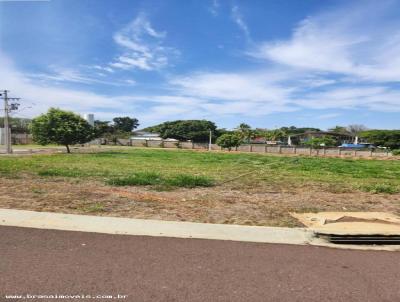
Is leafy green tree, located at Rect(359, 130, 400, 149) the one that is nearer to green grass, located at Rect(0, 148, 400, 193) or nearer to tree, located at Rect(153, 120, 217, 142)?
tree, located at Rect(153, 120, 217, 142)

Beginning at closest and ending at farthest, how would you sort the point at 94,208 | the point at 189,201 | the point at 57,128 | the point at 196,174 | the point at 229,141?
the point at 94,208 < the point at 189,201 < the point at 196,174 < the point at 57,128 < the point at 229,141

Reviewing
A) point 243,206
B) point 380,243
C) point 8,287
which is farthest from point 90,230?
point 380,243

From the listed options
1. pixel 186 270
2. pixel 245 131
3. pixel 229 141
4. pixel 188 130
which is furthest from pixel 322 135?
pixel 186 270

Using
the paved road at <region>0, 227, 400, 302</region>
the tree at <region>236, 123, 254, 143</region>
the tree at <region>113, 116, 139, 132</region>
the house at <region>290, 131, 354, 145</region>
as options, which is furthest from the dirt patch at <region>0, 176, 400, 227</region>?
the tree at <region>113, 116, 139, 132</region>

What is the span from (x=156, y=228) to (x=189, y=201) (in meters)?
3.27

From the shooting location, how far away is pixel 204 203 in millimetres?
9820

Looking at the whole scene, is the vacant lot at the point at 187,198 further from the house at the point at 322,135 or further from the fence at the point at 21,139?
the house at the point at 322,135

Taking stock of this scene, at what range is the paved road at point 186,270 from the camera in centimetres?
407

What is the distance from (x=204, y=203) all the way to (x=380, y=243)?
4.53 m

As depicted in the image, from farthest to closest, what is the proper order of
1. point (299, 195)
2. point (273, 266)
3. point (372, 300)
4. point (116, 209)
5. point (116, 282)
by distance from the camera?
point (299, 195), point (116, 209), point (273, 266), point (116, 282), point (372, 300)

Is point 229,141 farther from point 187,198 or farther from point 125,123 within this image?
point 125,123

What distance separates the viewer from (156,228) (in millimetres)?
6852

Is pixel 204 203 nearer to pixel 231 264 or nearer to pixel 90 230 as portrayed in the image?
pixel 90 230

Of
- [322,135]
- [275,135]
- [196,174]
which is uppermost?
[322,135]
